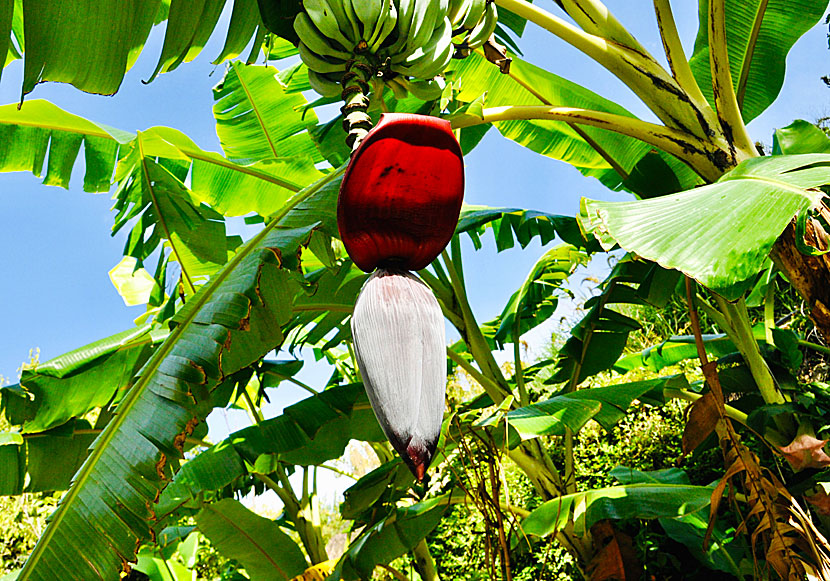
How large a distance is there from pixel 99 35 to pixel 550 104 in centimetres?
100

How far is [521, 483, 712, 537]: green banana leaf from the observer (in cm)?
124

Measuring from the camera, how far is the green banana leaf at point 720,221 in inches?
24.1

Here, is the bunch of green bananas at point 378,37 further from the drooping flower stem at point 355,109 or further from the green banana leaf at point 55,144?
the green banana leaf at point 55,144

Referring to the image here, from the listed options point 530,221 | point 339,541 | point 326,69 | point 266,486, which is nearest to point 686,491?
point 530,221

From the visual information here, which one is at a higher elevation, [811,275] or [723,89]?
[723,89]

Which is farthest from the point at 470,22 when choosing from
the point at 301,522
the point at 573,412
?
the point at 301,522

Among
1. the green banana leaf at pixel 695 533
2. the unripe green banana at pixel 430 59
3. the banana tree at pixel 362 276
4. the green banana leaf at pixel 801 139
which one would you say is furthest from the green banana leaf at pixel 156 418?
the green banana leaf at pixel 695 533

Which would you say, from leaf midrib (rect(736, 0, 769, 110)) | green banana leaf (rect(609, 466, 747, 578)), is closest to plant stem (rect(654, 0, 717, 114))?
leaf midrib (rect(736, 0, 769, 110))

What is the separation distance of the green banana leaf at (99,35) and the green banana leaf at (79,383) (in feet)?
1.87

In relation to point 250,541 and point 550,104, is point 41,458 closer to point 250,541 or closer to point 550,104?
point 250,541

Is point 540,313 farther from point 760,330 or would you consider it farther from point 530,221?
point 760,330

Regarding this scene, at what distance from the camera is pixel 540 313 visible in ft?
6.40

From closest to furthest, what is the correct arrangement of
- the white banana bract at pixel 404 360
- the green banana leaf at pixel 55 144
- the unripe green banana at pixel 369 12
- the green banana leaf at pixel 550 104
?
the white banana bract at pixel 404 360 → the unripe green banana at pixel 369 12 → the green banana leaf at pixel 55 144 → the green banana leaf at pixel 550 104

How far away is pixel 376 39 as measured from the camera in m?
0.48
